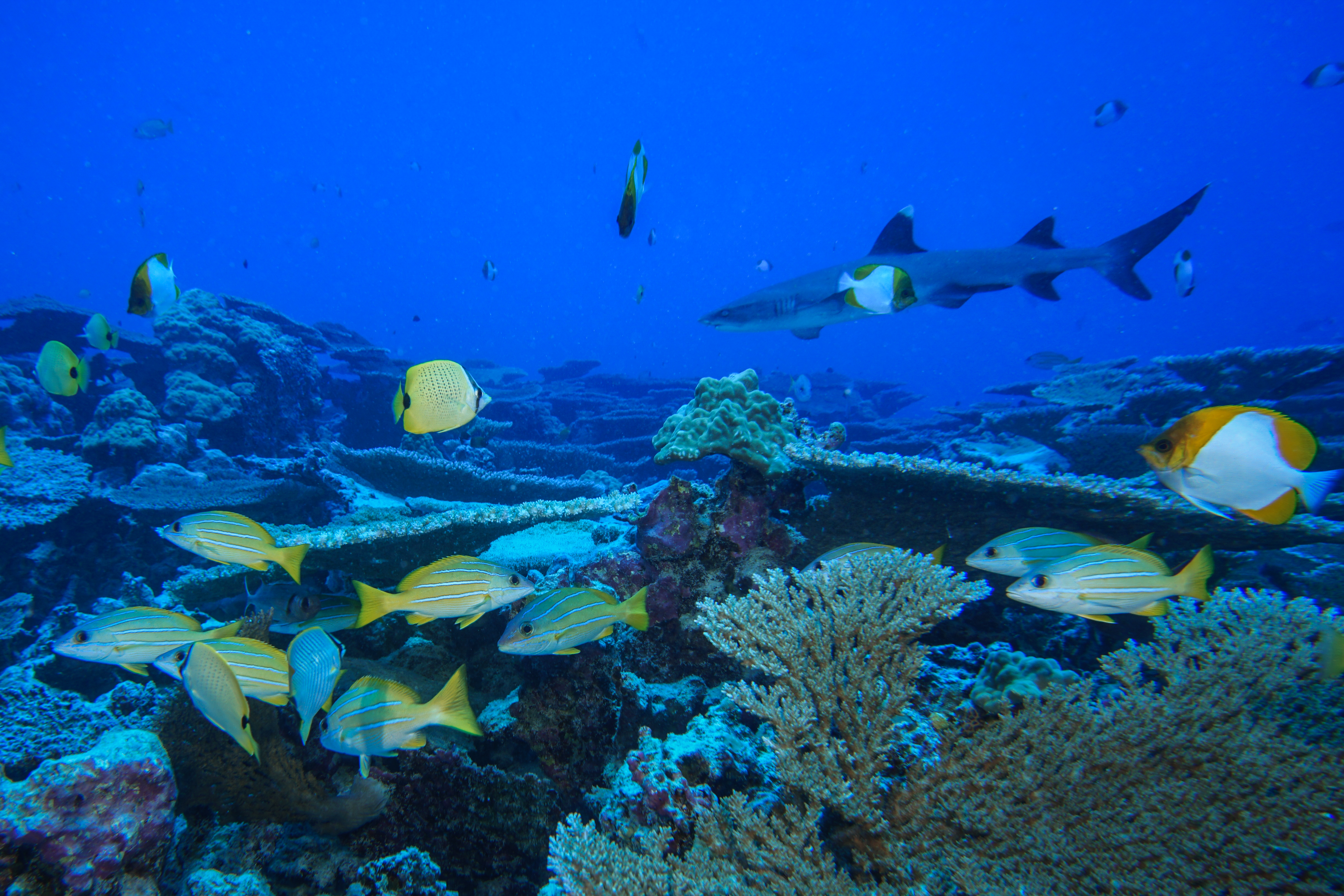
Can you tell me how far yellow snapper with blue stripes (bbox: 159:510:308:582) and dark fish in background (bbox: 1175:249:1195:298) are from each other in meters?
9.86

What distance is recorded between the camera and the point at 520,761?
265cm

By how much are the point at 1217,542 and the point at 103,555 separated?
10.00 meters

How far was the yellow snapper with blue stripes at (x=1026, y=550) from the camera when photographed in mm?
2355

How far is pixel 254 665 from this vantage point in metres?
2.12

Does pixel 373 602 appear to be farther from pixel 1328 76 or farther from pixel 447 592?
pixel 1328 76

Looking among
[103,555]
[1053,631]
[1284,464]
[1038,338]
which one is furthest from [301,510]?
[1038,338]

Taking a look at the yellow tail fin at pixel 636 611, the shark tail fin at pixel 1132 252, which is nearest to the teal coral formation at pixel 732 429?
the yellow tail fin at pixel 636 611

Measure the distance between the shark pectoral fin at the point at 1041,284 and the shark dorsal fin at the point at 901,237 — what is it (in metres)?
0.82

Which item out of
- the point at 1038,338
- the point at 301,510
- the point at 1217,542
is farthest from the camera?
the point at 1038,338

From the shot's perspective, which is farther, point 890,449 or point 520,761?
point 890,449

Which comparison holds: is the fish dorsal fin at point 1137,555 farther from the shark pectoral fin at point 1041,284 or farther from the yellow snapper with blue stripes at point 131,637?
the yellow snapper with blue stripes at point 131,637

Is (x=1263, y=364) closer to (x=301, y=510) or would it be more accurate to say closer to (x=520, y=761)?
(x=520, y=761)

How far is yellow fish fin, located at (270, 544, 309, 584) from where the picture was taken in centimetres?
249

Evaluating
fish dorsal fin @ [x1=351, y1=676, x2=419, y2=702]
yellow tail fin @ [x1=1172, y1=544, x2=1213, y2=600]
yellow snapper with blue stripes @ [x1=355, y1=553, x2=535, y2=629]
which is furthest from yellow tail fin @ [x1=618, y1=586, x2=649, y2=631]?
yellow tail fin @ [x1=1172, y1=544, x2=1213, y2=600]
